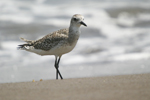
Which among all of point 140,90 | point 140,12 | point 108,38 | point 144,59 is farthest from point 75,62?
point 140,12

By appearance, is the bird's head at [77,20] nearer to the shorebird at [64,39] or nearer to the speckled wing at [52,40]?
the shorebird at [64,39]

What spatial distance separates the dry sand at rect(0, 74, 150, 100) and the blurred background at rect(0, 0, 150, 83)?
2493 millimetres

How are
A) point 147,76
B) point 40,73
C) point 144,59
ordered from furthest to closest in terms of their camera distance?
1. point 144,59
2. point 40,73
3. point 147,76

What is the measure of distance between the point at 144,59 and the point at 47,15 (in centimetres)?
737

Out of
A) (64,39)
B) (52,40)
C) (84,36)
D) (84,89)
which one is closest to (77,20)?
(64,39)

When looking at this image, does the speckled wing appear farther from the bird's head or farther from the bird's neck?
the bird's head

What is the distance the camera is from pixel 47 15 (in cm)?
1497

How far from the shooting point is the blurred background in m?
8.01

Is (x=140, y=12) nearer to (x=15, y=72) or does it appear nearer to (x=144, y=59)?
(x=144, y=59)

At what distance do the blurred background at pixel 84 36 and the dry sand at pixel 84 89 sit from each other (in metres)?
2.49

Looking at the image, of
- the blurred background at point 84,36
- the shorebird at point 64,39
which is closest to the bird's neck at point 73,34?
the shorebird at point 64,39

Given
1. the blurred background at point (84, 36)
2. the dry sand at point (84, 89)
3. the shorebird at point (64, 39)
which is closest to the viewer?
the dry sand at point (84, 89)

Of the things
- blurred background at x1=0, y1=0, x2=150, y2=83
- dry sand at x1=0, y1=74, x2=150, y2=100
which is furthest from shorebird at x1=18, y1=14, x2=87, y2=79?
blurred background at x1=0, y1=0, x2=150, y2=83

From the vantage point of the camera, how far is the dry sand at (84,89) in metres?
3.96
